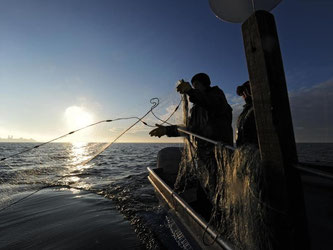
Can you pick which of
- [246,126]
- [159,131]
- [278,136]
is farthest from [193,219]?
[278,136]

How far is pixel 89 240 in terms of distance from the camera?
428cm

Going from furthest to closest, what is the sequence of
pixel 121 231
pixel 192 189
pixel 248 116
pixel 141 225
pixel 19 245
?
1. pixel 192 189
2. pixel 141 225
3. pixel 121 231
4. pixel 19 245
5. pixel 248 116

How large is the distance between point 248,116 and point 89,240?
4591 millimetres

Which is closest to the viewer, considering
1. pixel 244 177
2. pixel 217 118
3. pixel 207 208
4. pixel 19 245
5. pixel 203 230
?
pixel 244 177

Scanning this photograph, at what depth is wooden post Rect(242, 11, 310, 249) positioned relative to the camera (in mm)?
1565

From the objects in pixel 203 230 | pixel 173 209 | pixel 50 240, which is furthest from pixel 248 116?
pixel 50 240

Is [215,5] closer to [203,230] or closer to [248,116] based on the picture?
[248,116]

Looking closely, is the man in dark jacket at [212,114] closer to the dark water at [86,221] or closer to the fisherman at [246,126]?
the fisherman at [246,126]

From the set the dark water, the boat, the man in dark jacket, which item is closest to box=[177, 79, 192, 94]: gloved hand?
the man in dark jacket

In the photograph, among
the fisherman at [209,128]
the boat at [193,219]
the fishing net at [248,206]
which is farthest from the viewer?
the fisherman at [209,128]

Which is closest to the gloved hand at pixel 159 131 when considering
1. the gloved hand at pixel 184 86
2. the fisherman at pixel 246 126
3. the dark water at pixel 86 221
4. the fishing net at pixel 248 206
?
the gloved hand at pixel 184 86

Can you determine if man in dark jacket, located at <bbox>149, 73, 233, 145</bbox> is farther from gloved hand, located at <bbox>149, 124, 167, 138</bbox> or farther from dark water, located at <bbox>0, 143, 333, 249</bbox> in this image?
dark water, located at <bbox>0, 143, 333, 249</bbox>

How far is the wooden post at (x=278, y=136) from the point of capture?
157 cm

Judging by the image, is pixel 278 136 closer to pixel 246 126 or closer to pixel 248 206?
pixel 248 206
